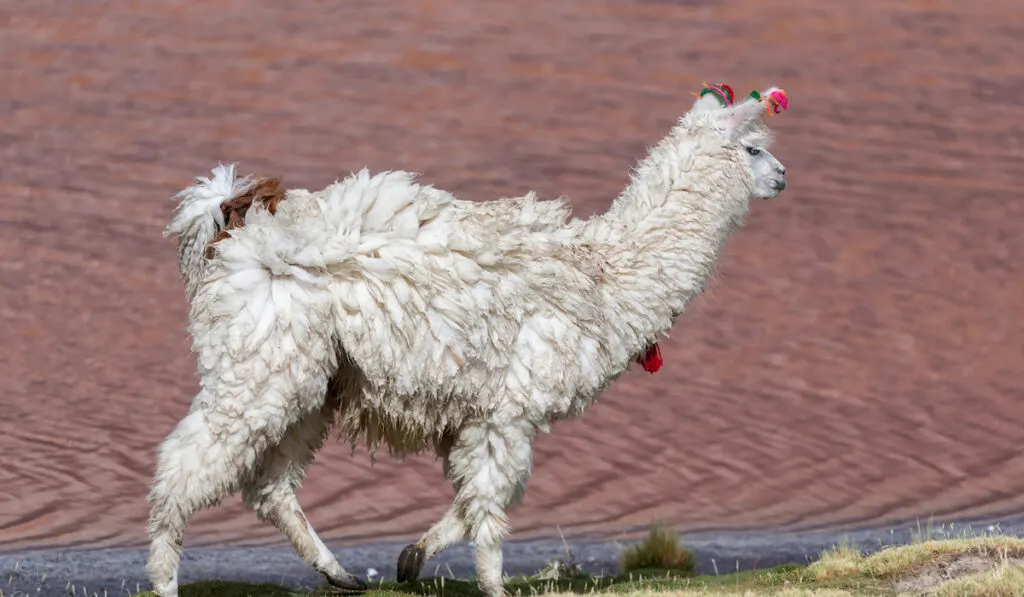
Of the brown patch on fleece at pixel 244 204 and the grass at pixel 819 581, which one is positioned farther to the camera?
the grass at pixel 819 581

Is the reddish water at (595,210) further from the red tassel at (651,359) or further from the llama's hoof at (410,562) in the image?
the red tassel at (651,359)

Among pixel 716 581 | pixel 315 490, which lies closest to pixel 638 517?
pixel 315 490

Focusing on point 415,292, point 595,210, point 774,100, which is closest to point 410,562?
point 415,292

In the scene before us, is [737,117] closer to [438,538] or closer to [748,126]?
[748,126]

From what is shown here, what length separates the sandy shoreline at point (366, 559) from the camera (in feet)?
27.8

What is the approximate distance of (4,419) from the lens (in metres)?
11.0

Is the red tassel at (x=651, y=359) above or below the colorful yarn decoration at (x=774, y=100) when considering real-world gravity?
below

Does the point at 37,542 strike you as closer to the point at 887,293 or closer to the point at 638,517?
the point at 638,517

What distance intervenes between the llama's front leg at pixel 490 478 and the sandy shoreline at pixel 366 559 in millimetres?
2488

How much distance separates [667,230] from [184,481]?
2501 mm

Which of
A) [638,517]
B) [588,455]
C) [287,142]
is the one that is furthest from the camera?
[287,142]

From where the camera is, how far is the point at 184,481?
18.6 feet

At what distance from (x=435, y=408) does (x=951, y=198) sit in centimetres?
950

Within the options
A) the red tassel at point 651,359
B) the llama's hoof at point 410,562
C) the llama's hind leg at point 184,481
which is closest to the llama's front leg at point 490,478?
the llama's hoof at point 410,562
